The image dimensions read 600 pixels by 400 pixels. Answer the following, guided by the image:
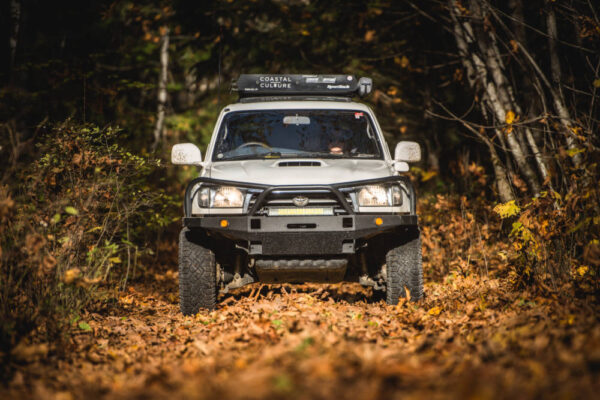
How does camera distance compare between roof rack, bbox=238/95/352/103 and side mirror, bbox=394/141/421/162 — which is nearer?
side mirror, bbox=394/141/421/162

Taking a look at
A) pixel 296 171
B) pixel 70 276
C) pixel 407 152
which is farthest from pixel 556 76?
pixel 70 276

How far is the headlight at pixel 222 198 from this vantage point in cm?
459

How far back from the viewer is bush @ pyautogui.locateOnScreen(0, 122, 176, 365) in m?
3.89

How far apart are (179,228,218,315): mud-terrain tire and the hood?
2.22 ft

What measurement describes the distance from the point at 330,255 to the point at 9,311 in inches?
103

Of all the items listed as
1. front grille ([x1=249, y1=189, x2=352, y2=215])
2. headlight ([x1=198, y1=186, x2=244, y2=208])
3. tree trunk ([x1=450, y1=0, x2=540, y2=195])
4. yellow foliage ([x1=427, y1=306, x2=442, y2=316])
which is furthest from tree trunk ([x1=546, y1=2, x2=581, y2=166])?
headlight ([x1=198, y1=186, x2=244, y2=208])

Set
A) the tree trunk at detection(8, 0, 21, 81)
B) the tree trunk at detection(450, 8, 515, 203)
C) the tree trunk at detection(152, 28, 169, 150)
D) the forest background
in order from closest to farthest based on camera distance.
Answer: the forest background < the tree trunk at detection(450, 8, 515, 203) < the tree trunk at detection(8, 0, 21, 81) < the tree trunk at detection(152, 28, 169, 150)

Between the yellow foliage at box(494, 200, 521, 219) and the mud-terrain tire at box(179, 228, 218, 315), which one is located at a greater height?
the yellow foliage at box(494, 200, 521, 219)

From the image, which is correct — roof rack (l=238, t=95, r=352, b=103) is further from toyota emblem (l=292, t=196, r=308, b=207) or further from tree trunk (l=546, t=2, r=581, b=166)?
tree trunk (l=546, t=2, r=581, b=166)

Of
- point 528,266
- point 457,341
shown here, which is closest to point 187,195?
point 457,341

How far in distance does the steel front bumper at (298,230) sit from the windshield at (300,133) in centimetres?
117

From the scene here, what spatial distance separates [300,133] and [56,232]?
2.66m

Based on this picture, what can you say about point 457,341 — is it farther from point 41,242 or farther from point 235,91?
point 235,91

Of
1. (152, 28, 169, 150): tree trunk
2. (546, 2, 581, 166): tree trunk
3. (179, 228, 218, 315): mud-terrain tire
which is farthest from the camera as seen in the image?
(152, 28, 169, 150): tree trunk
